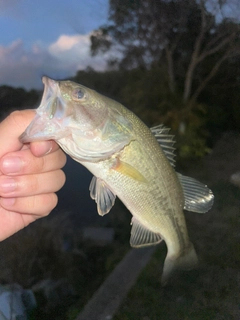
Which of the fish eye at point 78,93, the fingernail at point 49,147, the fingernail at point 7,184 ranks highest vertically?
the fish eye at point 78,93

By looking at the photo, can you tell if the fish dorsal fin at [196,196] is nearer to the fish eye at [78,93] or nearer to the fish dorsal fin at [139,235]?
the fish dorsal fin at [139,235]

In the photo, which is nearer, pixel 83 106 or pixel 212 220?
pixel 83 106

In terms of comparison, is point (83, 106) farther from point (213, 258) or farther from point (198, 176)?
point (198, 176)

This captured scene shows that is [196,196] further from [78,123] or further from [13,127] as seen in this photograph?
[13,127]

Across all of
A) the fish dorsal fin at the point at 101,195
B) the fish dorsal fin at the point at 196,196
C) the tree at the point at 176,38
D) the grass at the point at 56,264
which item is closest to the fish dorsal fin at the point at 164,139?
the fish dorsal fin at the point at 196,196

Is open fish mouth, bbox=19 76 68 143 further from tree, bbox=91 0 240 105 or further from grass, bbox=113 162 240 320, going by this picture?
tree, bbox=91 0 240 105

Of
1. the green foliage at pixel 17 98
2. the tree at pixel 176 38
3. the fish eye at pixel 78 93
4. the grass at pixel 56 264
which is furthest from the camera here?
the tree at pixel 176 38

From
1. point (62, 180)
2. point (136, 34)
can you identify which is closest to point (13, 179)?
point (62, 180)
